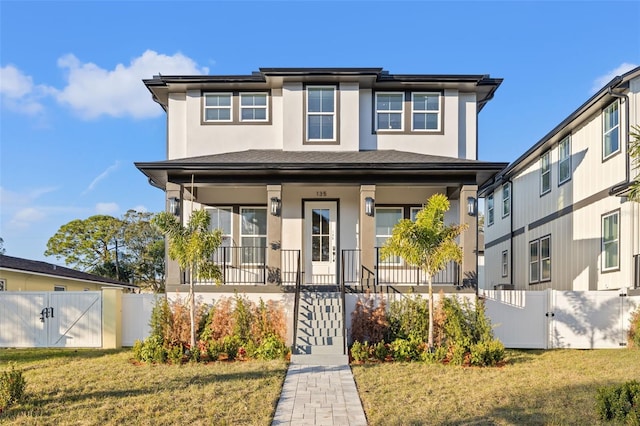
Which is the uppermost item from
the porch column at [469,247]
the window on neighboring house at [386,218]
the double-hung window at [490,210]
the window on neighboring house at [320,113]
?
the window on neighboring house at [320,113]

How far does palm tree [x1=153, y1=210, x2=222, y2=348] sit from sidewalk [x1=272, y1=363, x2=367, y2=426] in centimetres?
282

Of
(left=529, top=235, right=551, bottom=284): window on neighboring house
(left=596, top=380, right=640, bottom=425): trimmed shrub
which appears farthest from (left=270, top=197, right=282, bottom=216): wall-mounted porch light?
(left=529, top=235, right=551, bottom=284): window on neighboring house

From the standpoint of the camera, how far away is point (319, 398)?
25.0ft

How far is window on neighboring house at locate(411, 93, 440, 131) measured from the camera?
14156mm

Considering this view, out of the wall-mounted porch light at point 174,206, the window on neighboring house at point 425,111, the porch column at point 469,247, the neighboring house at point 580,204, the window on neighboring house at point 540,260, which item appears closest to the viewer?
the porch column at point 469,247

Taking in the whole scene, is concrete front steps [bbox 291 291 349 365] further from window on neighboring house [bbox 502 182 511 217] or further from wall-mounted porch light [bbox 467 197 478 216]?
window on neighboring house [bbox 502 182 511 217]

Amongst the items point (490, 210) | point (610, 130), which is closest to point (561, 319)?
point (610, 130)

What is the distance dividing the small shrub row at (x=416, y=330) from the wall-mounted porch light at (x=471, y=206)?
83.1 inches

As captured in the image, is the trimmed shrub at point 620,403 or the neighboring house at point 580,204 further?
the neighboring house at point 580,204

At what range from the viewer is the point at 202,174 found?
41.3 ft

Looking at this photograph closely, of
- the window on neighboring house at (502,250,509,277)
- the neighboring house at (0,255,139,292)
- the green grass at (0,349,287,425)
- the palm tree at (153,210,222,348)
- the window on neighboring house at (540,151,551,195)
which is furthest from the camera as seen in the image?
the window on neighboring house at (502,250,509,277)

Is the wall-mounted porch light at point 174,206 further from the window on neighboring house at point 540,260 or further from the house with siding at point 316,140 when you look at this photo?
the window on neighboring house at point 540,260

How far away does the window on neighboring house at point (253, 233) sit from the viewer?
14.2 m

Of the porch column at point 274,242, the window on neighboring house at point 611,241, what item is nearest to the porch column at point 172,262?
the porch column at point 274,242
